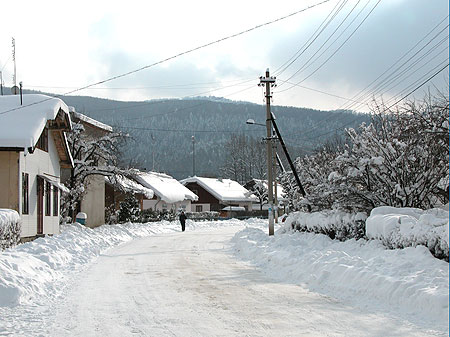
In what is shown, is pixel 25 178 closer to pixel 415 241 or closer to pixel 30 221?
pixel 30 221

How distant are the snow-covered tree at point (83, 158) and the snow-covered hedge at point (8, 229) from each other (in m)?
14.7

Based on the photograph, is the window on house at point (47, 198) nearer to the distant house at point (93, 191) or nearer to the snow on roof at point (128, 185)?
the snow on roof at point (128, 185)

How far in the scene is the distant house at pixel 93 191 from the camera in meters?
37.2

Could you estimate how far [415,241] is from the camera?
12.6 m

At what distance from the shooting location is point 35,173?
79.3ft

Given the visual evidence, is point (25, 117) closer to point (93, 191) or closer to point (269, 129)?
point (269, 129)

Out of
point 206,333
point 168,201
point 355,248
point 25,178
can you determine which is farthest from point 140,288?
point 168,201

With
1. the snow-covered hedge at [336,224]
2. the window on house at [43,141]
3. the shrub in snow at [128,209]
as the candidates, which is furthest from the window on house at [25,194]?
the shrub in snow at [128,209]

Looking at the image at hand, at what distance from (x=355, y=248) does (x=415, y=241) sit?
366 cm

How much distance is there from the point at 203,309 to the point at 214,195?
69384 mm

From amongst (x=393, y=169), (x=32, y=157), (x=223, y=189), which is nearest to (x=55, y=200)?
(x=32, y=157)

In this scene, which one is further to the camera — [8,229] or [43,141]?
[43,141]

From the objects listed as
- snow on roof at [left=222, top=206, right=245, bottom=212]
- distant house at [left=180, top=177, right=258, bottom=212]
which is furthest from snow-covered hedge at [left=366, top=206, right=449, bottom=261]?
snow on roof at [left=222, top=206, right=245, bottom=212]

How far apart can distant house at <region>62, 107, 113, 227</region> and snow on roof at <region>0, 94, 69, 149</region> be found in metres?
10.6
